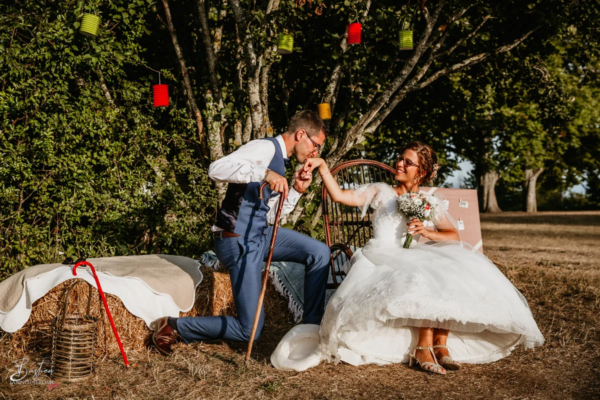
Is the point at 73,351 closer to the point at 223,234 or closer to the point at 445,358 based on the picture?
the point at 223,234

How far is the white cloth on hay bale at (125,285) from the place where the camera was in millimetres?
3408

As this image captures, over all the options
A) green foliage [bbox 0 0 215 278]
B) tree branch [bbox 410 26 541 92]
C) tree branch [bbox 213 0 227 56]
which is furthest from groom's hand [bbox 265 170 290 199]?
tree branch [bbox 410 26 541 92]

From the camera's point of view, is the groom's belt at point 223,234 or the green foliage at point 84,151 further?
the green foliage at point 84,151

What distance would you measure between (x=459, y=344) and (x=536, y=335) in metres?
0.50

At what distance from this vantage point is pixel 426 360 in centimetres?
315

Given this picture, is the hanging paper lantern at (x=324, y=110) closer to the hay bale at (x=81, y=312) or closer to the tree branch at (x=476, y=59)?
the tree branch at (x=476, y=59)

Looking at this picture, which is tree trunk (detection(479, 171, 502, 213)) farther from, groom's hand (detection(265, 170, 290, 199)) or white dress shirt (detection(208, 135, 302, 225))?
groom's hand (detection(265, 170, 290, 199))

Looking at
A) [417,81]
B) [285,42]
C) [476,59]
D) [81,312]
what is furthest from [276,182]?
[476,59]

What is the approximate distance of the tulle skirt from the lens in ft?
9.78

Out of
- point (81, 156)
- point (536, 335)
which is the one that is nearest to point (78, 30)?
point (81, 156)

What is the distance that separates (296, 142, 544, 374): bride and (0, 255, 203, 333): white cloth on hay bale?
122cm

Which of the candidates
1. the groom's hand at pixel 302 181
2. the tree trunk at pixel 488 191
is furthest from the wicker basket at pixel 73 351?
the tree trunk at pixel 488 191

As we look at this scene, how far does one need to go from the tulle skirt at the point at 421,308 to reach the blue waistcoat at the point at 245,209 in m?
0.71

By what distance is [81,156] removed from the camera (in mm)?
4961
